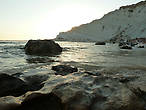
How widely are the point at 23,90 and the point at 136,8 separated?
86.2 m

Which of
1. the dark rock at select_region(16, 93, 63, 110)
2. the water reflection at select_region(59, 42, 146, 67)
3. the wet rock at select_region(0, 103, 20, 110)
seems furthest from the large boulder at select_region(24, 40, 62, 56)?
the wet rock at select_region(0, 103, 20, 110)

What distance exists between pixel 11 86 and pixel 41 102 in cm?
103

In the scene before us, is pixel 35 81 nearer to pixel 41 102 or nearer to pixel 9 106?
pixel 41 102

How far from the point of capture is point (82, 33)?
92562mm

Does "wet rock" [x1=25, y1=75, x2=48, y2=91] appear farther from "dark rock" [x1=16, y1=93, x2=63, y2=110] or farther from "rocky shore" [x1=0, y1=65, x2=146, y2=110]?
"dark rock" [x1=16, y1=93, x2=63, y2=110]

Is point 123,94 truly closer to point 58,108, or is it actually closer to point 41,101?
point 58,108

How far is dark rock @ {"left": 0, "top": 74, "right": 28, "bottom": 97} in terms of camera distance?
10.1ft

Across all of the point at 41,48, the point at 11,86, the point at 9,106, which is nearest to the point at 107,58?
the point at 41,48

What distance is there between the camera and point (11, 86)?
318cm

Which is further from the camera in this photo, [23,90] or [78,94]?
[23,90]

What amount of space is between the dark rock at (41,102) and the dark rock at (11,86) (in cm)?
72

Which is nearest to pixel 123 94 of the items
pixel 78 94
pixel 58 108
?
pixel 78 94

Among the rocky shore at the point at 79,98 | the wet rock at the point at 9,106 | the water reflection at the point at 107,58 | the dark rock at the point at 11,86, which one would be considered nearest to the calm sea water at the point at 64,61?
the water reflection at the point at 107,58

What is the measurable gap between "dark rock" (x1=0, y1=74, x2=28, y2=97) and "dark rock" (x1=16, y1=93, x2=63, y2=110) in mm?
720
